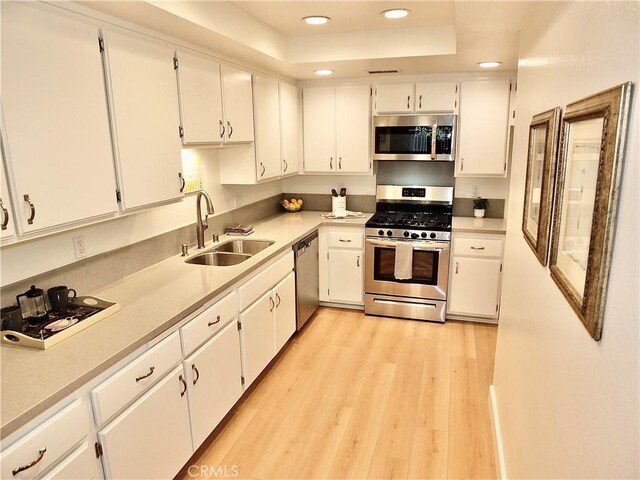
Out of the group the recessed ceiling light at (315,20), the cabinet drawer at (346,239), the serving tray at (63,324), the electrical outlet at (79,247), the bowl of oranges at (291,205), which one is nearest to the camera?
the serving tray at (63,324)

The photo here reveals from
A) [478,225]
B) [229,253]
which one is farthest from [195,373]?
[478,225]

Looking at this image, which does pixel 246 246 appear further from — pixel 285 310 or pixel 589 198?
pixel 589 198

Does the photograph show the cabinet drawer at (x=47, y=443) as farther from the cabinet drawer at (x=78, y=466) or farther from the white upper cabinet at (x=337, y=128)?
the white upper cabinet at (x=337, y=128)

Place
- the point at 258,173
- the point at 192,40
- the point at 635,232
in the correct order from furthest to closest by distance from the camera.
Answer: the point at 258,173
the point at 192,40
the point at 635,232

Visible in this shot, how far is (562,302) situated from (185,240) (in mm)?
2448

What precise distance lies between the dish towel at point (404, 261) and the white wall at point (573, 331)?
169 cm

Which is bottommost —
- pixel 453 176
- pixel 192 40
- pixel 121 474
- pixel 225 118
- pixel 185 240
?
pixel 121 474

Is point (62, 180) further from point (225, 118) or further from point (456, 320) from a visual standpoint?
point (456, 320)

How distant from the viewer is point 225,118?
9.57 feet

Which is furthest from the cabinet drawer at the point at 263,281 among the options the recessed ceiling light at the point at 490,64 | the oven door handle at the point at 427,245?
the recessed ceiling light at the point at 490,64

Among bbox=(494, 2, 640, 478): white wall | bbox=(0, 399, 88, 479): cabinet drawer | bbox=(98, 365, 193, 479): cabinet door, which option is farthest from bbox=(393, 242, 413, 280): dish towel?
bbox=(0, 399, 88, 479): cabinet drawer

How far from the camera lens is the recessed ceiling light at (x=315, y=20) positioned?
2.82 meters

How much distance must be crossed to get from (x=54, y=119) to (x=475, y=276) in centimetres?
334

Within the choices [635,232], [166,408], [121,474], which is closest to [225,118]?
[166,408]
